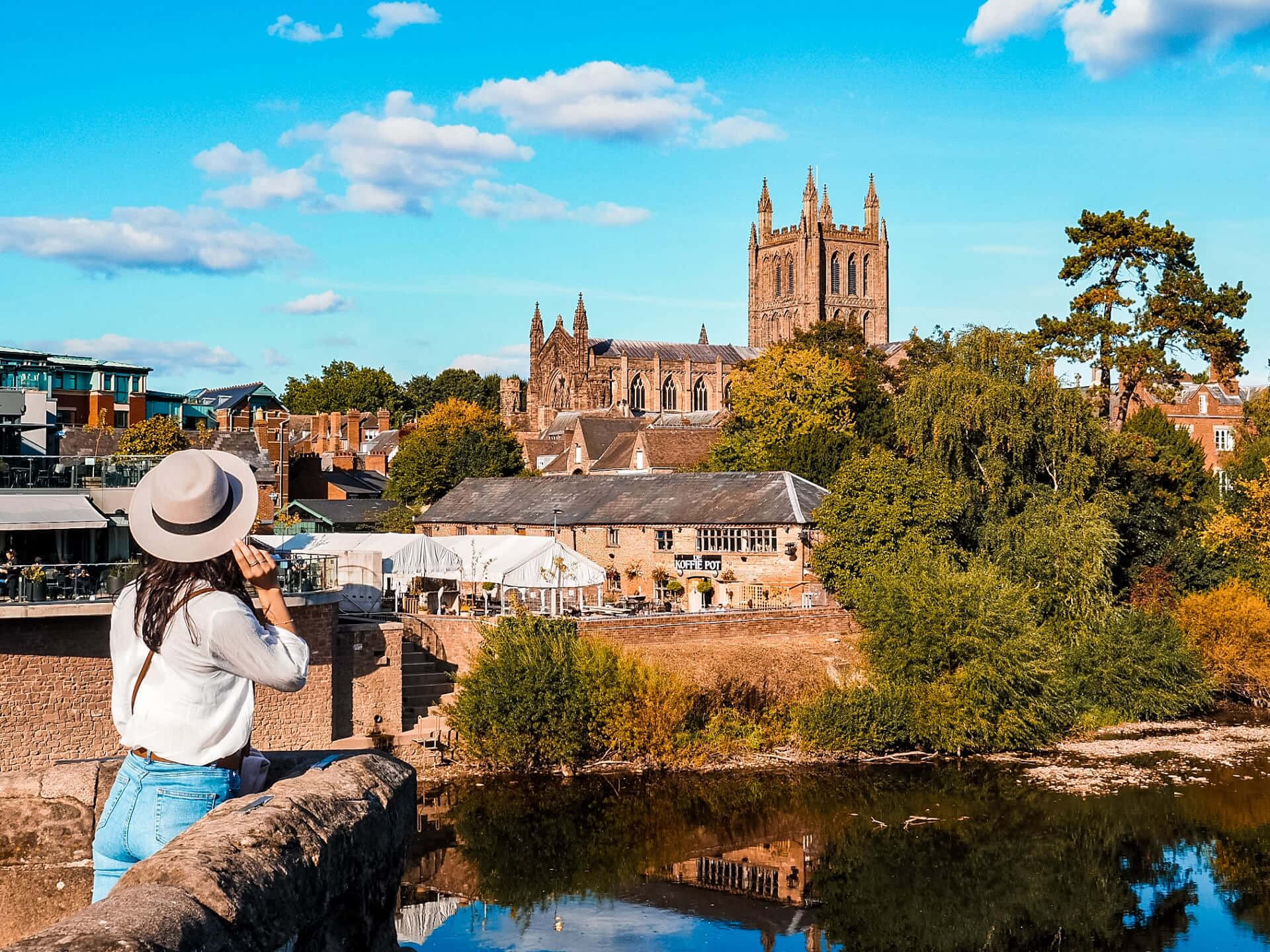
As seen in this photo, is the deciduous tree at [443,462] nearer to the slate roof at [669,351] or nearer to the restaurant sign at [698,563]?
the restaurant sign at [698,563]

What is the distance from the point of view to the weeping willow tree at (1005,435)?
129 feet

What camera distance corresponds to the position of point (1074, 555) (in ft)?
121

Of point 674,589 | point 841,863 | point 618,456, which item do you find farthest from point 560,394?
point 841,863

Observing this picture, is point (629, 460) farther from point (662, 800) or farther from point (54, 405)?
point (662, 800)

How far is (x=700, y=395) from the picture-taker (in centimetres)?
12225

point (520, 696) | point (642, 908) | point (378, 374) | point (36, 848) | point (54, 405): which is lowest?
point (642, 908)

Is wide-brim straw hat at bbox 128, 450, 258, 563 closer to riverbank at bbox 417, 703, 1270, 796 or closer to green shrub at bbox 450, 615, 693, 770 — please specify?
riverbank at bbox 417, 703, 1270, 796

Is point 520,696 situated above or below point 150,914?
below

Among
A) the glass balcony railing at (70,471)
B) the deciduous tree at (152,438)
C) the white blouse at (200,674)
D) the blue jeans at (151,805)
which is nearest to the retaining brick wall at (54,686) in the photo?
the glass balcony railing at (70,471)

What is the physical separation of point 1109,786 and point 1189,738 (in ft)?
19.9

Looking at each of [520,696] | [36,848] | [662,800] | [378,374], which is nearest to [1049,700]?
[662,800]

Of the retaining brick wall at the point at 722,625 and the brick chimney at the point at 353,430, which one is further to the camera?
the brick chimney at the point at 353,430

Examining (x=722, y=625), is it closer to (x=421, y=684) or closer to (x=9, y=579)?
(x=421, y=684)

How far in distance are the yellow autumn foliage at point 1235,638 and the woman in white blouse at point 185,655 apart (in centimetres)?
3666
